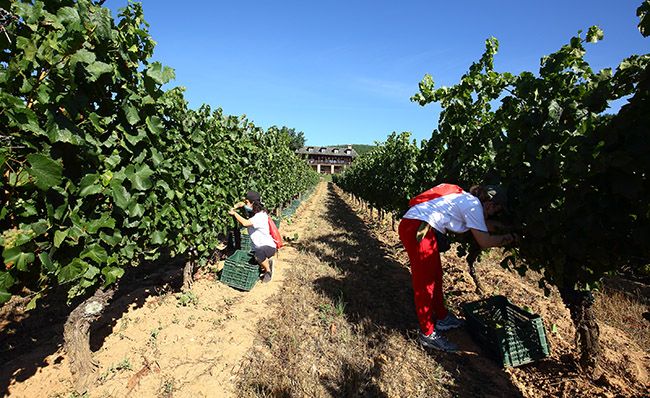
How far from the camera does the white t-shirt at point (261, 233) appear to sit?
6.06 m

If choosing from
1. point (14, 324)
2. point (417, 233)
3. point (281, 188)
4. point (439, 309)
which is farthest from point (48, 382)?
point (281, 188)

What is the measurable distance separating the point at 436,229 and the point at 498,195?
2.47 feet

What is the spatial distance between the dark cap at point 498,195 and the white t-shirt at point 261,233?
3911 millimetres

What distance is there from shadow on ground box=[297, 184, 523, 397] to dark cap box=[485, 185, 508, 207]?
1.84 meters

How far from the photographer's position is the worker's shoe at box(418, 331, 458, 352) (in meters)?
3.85

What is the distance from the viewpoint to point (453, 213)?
12.2 feet

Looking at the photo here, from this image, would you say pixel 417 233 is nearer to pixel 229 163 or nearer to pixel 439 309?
pixel 439 309

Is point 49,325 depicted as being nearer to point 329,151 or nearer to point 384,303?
point 384,303

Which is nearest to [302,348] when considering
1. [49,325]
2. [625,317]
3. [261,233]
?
[261,233]

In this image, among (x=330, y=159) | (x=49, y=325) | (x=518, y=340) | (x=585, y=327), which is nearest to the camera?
(x=585, y=327)

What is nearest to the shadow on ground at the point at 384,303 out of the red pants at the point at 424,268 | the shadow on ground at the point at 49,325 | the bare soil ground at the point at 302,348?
the bare soil ground at the point at 302,348

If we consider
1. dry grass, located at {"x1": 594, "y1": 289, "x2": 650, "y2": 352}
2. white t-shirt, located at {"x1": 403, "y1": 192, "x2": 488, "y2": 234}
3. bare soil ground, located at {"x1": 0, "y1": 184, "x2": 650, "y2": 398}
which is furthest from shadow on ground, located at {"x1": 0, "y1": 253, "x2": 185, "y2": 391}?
dry grass, located at {"x1": 594, "y1": 289, "x2": 650, "y2": 352}

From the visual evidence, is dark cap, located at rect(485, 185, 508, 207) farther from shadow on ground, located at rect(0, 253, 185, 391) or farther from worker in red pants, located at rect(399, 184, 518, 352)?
shadow on ground, located at rect(0, 253, 185, 391)

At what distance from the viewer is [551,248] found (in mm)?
3041
